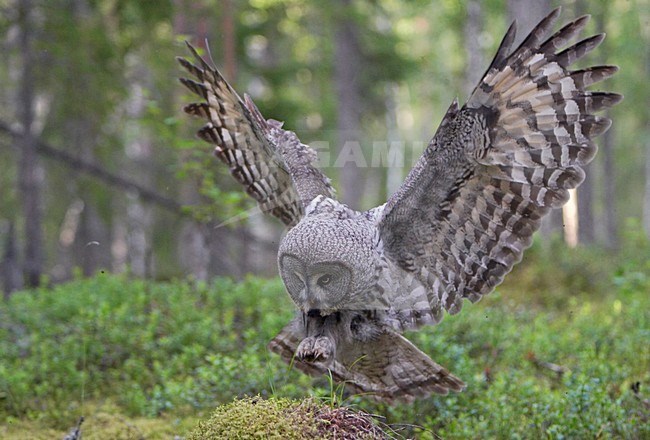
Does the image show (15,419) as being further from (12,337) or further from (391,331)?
(391,331)

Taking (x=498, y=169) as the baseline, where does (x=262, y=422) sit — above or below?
below

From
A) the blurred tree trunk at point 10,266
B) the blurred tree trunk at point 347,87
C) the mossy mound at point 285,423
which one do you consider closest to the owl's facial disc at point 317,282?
the mossy mound at point 285,423

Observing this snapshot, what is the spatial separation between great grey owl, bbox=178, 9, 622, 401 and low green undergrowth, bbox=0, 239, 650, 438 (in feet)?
1.55

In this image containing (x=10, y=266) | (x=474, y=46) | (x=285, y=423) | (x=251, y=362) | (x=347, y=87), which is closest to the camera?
(x=285, y=423)

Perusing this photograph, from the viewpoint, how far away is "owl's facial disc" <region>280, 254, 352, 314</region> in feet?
14.6

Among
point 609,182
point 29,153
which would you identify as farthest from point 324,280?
point 609,182

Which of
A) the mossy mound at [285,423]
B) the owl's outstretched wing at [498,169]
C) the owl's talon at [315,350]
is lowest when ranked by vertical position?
the mossy mound at [285,423]

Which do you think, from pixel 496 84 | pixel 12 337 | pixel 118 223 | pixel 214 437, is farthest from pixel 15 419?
pixel 118 223

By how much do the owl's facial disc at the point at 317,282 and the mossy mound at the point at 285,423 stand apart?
0.75m

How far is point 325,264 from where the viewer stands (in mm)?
4395

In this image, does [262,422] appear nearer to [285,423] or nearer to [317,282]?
[285,423]

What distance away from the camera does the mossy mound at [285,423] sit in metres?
3.60

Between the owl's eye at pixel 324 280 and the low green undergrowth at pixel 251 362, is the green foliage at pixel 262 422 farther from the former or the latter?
the owl's eye at pixel 324 280

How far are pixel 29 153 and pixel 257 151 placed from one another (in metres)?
6.51
